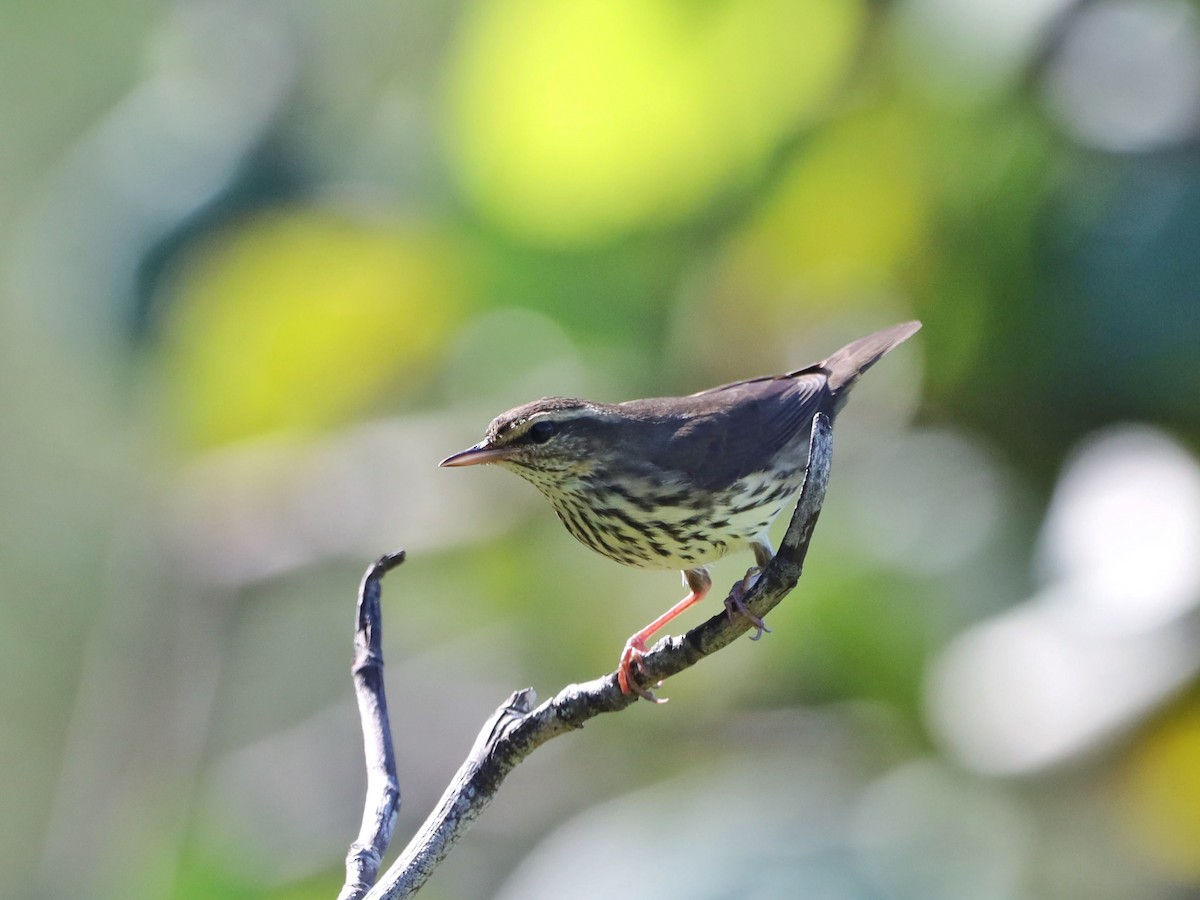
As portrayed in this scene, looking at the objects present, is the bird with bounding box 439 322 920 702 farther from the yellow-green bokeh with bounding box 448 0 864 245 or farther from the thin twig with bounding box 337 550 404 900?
the yellow-green bokeh with bounding box 448 0 864 245

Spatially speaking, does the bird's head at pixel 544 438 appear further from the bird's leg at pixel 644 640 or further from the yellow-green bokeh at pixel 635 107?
the yellow-green bokeh at pixel 635 107

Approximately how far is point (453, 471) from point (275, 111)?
215 centimetres

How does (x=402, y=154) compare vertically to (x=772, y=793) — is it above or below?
above

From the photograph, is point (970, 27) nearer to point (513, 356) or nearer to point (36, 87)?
point (513, 356)

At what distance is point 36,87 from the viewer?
10336 mm

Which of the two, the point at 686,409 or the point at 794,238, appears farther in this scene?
the point at 794,238

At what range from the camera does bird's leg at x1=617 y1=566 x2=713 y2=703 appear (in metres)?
2.39

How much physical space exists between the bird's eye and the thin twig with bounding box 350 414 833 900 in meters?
1.07

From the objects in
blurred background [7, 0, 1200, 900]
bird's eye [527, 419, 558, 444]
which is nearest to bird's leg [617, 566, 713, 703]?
bird's eye [527, 419, 558, 444]

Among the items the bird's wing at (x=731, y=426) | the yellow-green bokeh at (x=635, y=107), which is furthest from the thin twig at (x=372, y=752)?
the yellow-green bokeh at (x=635, y=107)

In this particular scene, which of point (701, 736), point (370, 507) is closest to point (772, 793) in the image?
point (701, 736)

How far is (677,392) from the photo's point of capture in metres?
5.68

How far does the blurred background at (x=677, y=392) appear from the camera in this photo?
4.66 metres

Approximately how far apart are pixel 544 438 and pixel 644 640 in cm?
54
